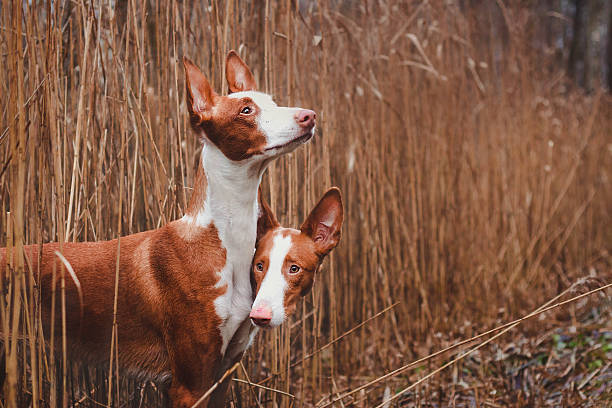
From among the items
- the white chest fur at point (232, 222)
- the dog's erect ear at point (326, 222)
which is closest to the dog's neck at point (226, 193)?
the white chest fur at point (232, 222)

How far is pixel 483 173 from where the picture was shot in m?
3.73

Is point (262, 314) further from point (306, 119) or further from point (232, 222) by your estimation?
point (306, 119)

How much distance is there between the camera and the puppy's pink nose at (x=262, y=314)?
1.32 meters

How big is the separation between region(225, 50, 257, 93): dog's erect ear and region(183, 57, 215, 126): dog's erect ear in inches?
5.7

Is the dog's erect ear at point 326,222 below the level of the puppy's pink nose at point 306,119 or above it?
below

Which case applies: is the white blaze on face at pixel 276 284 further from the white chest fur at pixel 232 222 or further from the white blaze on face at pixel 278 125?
the white blaze on face at pixel 278 125

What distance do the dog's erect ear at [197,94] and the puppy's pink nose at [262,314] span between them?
468 mm

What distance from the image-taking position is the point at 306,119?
1.32 metres

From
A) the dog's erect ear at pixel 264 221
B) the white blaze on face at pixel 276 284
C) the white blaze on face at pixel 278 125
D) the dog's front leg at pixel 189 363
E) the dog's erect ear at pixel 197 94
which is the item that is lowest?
the dog's front leg at pixel 189 363

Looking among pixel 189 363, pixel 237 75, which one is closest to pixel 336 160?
pixel 237 75

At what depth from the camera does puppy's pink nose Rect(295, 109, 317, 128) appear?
1.32 m

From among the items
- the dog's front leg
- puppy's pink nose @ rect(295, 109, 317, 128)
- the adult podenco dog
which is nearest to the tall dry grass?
the adult podenco dog

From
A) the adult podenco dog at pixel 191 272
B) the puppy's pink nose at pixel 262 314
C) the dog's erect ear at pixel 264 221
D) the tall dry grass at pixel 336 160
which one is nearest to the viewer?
the puppy's pink nose at pixel 262 314

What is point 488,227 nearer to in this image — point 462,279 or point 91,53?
point 462,279
